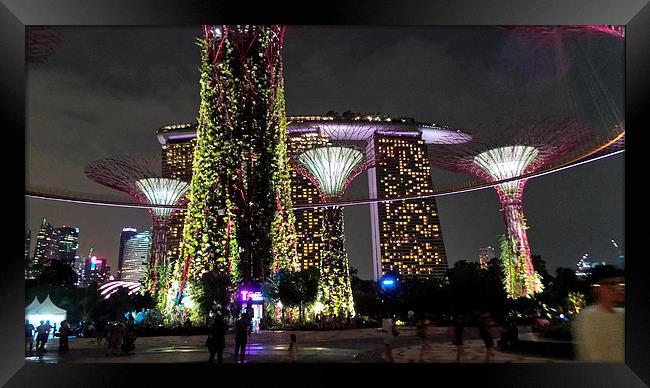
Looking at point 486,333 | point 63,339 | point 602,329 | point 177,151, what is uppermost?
point 177,151

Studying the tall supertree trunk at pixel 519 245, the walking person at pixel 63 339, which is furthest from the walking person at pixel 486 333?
the tall supertree trunk at pixel 519 245

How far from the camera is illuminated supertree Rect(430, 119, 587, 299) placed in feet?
70.8

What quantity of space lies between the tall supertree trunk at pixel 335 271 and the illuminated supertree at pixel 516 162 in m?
4.56

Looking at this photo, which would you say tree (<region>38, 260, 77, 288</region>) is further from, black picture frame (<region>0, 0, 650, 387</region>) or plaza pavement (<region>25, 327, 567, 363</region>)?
black picture frame (<region>0, 0, 650, 387</region>)

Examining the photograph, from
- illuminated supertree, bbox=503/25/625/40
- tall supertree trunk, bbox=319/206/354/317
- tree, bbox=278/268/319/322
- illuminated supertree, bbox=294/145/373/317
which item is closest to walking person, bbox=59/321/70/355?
tree, bbox=278/268/319/322

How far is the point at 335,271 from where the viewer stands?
2252 centimetres

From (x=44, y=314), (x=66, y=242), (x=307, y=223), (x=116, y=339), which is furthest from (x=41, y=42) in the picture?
(x=66, y=242)

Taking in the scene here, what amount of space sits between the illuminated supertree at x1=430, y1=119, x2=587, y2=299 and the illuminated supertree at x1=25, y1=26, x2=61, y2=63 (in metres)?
15.3

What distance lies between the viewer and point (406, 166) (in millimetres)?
63938

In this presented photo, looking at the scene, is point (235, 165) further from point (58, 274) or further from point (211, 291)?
point (58, 274)

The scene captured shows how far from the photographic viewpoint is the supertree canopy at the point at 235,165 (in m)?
16.5
